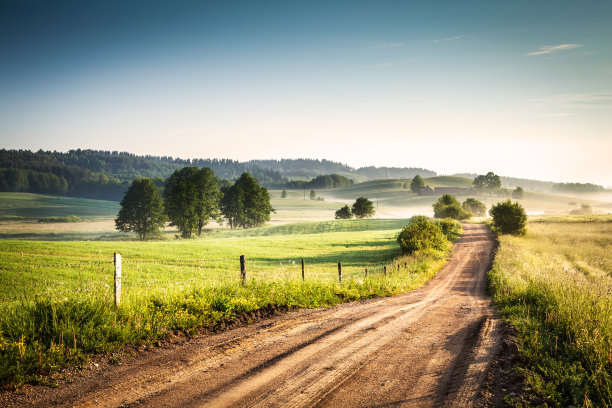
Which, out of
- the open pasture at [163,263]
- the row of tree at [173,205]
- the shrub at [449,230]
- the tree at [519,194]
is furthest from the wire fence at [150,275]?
the tree at [519,194]

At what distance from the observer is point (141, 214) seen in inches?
2601

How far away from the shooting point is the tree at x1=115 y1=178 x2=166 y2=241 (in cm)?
6619

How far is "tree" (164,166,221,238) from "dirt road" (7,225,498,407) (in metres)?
60.5

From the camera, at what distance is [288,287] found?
12711mm

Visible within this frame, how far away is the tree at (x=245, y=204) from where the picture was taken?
83500 millimetres

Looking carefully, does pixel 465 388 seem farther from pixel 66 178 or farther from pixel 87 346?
pixel 66 178

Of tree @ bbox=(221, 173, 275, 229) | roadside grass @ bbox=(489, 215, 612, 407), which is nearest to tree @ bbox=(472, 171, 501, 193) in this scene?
tree @ bbox=(221, 173, 275, 229)

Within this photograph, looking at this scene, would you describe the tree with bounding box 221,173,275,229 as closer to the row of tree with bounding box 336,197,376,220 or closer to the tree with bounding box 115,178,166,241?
the tree with bounding box 115,178,166,241

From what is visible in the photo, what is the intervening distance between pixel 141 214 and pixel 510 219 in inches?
2582

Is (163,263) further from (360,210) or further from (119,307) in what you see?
(360,210)

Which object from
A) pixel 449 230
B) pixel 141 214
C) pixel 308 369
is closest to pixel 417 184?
pixel 449 230

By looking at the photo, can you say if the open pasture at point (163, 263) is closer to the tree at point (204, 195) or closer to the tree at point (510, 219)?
the tree at point (510, 219)

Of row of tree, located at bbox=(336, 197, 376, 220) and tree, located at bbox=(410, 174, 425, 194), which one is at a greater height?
tree, located at bbox=(410, 174, 425, 194)

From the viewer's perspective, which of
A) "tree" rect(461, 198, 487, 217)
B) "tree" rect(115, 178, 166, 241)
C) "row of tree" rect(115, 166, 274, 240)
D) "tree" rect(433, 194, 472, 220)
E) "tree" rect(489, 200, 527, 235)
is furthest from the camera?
"tree" rect(461, 198, 487, 217)
